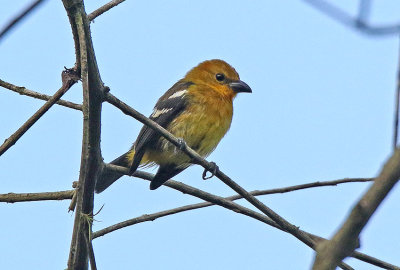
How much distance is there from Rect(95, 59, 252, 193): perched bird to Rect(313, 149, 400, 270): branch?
3.85m

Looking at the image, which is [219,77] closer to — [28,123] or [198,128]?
[198,128]

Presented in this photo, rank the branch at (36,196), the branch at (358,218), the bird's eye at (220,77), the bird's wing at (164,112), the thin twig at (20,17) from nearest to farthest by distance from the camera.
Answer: the branch at (358,218) < the thin twig at (20,17) < the branch at (36,196) < the bird's wing at (164,112) < the bird's eye at (220,77)

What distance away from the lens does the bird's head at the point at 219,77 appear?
22.5 ft

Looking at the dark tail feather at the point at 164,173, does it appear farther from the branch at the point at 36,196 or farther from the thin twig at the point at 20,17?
the thin twig at the point at 20,17

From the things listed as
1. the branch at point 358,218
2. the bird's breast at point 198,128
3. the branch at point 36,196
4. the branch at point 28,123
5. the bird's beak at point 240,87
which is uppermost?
the bird's beak at point 240,87

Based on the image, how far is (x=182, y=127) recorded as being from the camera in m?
6.11

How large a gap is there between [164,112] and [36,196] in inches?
92.4

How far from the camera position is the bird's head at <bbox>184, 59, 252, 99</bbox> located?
6.86m

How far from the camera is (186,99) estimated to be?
6359 millimetres

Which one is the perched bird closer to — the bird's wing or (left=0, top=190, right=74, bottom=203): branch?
A: the bird's wing

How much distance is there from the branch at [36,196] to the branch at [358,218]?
2.66 metres

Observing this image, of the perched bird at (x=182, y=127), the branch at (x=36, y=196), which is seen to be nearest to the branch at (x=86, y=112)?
the branch at (x=36, y=196)

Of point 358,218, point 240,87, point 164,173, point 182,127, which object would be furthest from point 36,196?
point 240,87

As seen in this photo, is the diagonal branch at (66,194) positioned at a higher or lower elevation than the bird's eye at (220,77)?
lower
